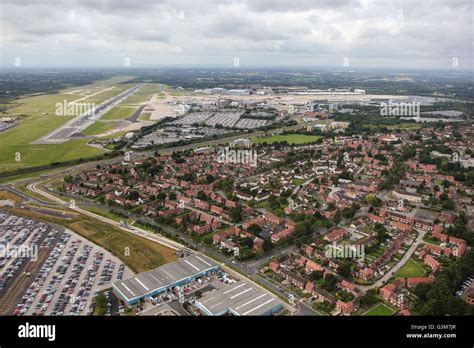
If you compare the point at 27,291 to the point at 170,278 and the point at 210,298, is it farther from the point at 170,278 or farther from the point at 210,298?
the point at 210,298

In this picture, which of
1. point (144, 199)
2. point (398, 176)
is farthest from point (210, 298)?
point (398, 176)

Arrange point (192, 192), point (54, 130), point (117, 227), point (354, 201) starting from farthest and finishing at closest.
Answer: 1. point (54, 130)
2. point (192, 192)
3. point (354, 201)
4. point (117, 227)
